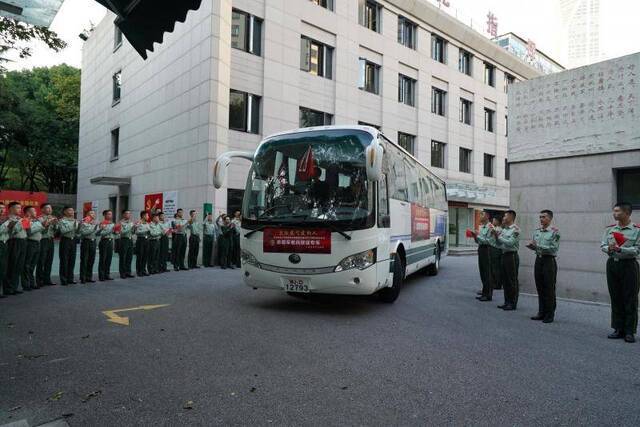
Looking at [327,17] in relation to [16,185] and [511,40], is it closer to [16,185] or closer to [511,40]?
[511,40]

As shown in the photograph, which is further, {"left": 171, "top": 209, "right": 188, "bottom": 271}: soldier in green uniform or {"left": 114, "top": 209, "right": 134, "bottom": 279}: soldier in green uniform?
{"left": 171, "top": 209, "right": 188, "bottom": 271}: soldier in green uniform

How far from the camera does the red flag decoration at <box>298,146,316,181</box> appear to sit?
6.99 meters

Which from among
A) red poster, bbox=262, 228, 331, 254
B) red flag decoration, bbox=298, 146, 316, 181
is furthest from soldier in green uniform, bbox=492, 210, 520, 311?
red flag decoration, bbox=298, 146, 316, 181

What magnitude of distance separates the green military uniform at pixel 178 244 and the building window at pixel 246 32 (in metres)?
7.64

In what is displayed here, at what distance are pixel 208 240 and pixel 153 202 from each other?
5.93 m

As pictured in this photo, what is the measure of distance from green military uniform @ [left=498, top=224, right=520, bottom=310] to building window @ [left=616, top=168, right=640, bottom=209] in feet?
9.40

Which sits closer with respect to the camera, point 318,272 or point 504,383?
point 504,383

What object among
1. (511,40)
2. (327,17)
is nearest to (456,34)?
(511,40)

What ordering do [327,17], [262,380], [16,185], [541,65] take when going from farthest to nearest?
[16,185] < [541,65] < [327,17] < [262,380]

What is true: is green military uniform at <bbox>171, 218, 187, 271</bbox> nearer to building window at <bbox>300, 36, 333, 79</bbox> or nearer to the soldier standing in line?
the soldier standing in line

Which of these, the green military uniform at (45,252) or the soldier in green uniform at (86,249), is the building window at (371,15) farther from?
the green military uniform at (45,252)

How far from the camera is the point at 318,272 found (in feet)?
22.0

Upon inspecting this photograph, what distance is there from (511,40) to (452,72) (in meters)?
8.89

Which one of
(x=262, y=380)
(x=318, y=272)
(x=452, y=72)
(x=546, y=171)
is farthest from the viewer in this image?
(x=452, y=72)
